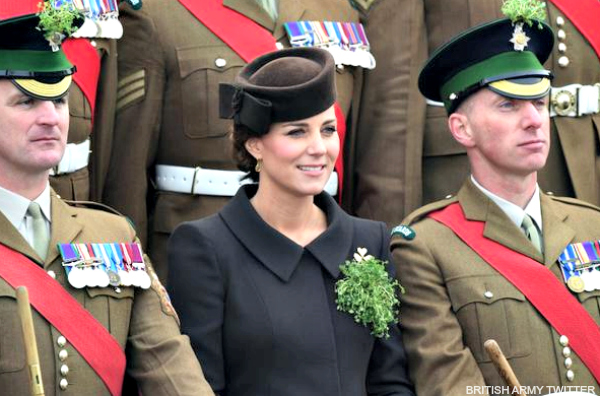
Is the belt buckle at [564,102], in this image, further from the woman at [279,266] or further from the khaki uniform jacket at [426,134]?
the woman at [279,266]

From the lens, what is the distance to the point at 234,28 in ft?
21.5

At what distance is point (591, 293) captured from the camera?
5.84 m

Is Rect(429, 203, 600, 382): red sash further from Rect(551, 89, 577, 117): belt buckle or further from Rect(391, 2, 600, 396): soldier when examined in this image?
Rect(551, 89, 577, 117): belt buckle

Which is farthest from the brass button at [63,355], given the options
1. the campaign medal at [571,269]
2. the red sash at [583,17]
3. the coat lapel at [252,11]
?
the red sash at [583,17]

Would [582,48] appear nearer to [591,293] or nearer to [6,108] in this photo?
[591,293]

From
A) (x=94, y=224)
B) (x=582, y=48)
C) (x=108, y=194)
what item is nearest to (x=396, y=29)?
(x=582, y=48)

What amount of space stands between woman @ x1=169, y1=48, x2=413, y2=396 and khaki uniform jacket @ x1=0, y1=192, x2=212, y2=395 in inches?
6.1

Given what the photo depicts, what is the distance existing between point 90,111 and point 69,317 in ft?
4.68

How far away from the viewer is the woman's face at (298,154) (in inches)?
214

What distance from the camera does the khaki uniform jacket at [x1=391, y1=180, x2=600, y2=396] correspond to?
5.59 meters

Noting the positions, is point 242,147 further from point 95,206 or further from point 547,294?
point 547,294

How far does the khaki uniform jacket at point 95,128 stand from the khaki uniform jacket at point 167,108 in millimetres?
67

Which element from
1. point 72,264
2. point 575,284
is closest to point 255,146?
point 72,264

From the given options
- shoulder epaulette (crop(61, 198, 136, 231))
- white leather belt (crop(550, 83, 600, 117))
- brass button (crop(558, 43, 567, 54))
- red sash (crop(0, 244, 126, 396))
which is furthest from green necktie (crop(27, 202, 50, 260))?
brass button (crop(558, 43, 567, 54))
